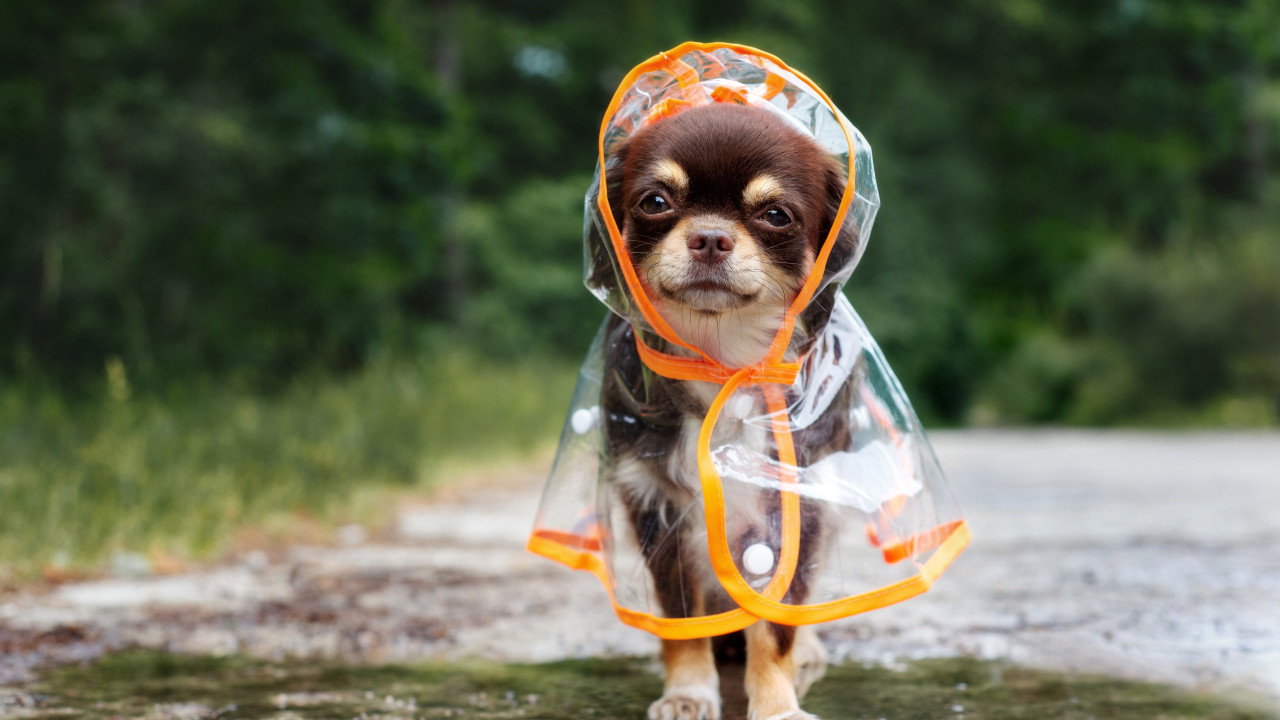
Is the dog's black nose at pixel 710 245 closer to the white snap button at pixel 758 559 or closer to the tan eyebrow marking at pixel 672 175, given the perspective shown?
the tan eyebrow marking at pixel 672 175

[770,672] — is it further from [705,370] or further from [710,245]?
[710,245]

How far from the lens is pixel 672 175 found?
221 centimetres

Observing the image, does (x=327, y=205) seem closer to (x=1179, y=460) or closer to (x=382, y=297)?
(x=382, y=297)

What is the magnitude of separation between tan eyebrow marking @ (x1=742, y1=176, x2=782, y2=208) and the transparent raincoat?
5.5 inches

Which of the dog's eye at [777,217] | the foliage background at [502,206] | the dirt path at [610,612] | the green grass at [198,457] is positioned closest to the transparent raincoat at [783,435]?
the dog's eye at [777,217]

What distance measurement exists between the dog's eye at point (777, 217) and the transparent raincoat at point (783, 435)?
0.38 ft

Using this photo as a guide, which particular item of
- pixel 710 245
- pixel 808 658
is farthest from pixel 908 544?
pixel 710 245

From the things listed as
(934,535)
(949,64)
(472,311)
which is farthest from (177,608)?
(949,64)

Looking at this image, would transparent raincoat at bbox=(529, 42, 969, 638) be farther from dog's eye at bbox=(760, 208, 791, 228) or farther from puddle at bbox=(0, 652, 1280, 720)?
puddle at bbox=(0, 652, 1280, 720)

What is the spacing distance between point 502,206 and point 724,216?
659 inches

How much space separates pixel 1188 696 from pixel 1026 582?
1458 millimetres

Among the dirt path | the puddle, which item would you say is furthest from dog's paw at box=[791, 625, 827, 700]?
the dirt path

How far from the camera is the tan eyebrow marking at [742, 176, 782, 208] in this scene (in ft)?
7.21

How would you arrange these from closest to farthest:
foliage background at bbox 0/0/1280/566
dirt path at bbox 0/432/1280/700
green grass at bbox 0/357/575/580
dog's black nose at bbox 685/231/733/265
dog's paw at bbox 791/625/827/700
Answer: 1. dog's black nose at bbox 685/231/733/265
2. dog's paw at bbox 791/625/827/700
3. dirt path at bbox 0/432/1280/700
4. green grass at bbox 0/357/575/580
5. foliage background at bbox 0/0/1280/566
